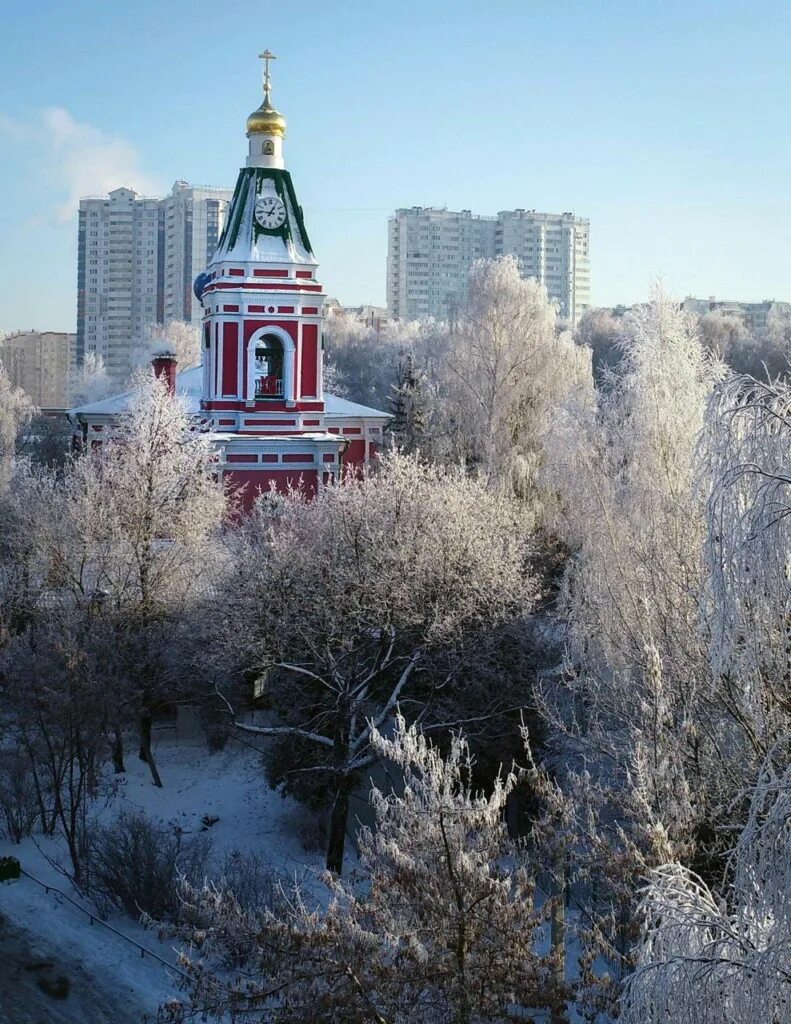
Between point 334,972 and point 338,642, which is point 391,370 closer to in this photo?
point 338,642

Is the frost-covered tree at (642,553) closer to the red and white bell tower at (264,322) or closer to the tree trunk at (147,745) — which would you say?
the tree trunk at (147,745)

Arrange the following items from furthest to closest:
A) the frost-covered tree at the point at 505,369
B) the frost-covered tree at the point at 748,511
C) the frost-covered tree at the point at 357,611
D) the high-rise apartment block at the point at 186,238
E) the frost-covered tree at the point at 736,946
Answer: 1. the high-rise apartment block at the point at 186,238
2. the frost-covered tree at the point at 505,369
3. the frost-covered tree at the point at 357,611
4. the frost-covered tree at the point at 748,511
5. the frost-covered tree at the point at 736,946

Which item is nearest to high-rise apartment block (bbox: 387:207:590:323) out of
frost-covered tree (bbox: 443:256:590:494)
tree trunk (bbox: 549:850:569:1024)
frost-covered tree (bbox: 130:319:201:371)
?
frost-covered tree (bbox: 130:319:201:371)

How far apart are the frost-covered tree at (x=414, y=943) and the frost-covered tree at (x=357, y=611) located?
7279 mm

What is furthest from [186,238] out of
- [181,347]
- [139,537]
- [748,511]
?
[748,511]

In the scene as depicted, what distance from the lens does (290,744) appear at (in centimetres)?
1596

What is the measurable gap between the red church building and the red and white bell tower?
22mm

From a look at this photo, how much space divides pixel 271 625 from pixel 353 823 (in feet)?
10.3

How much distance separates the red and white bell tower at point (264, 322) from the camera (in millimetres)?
25500

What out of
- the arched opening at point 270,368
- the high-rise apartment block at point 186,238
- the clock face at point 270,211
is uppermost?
the high-rise apartment block at point 186,238

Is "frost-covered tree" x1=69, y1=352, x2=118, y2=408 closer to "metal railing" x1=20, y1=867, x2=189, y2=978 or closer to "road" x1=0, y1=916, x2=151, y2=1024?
"metal railing" x1=20, y1=867, x2=189, y2=978

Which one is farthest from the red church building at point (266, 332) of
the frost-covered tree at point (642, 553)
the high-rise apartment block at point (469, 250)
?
the high-rise apartment block at point (469, 250)

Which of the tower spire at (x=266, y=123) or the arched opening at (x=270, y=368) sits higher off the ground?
the tower spire at (x=266, y=123)

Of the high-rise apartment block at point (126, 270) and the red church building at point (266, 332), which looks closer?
the red church building at point (266, 332)
